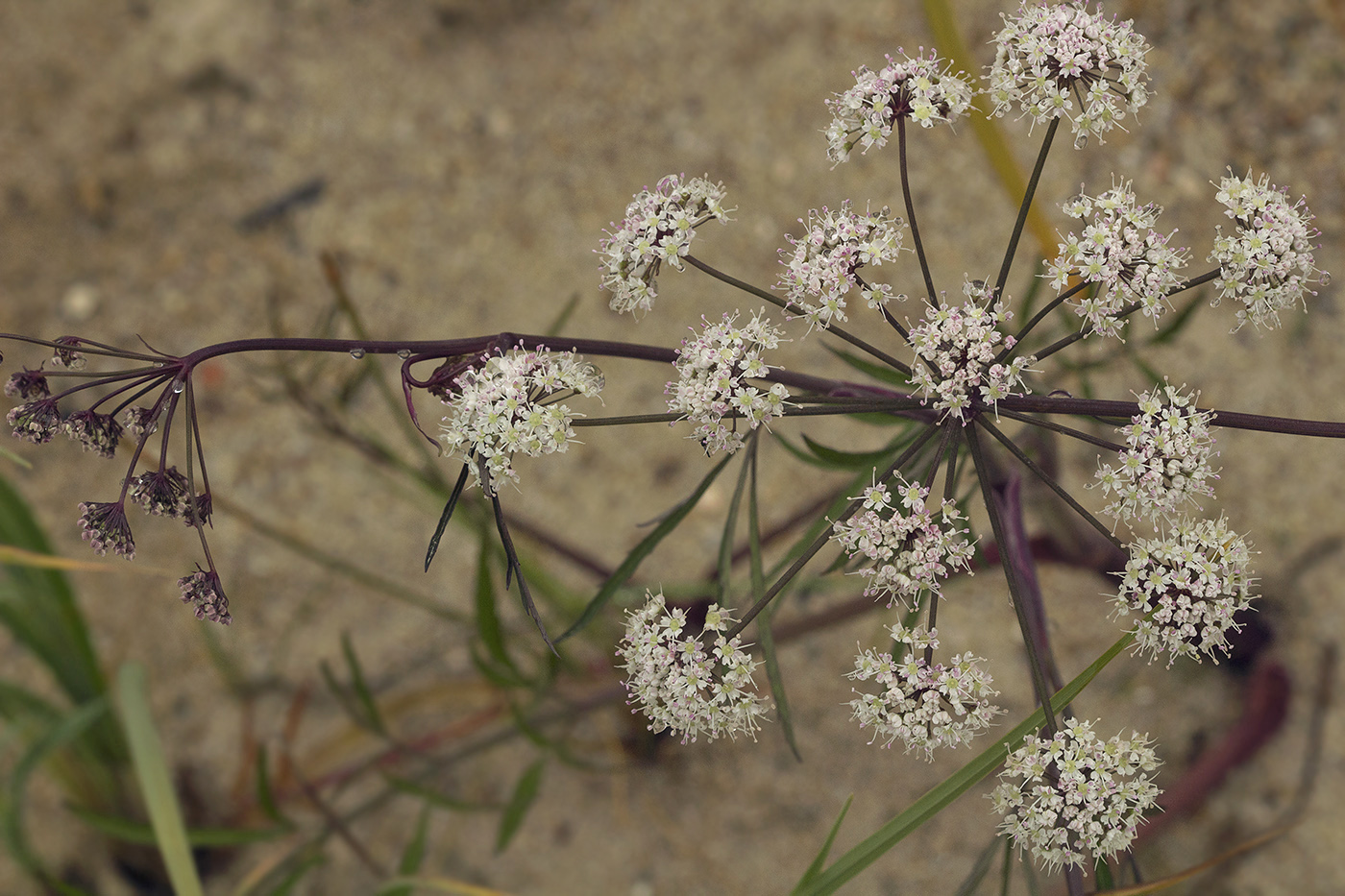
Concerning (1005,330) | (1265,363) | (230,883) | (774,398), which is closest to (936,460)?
(774,398)

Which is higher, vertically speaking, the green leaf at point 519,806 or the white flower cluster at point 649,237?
the white flower cluster at point 649,237

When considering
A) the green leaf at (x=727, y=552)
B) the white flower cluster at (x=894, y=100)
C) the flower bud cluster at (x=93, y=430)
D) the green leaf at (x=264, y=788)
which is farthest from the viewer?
the green leaf at (x=264, y=788)

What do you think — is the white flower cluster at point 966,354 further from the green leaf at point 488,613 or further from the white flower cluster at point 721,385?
the green leaf at point 488,613

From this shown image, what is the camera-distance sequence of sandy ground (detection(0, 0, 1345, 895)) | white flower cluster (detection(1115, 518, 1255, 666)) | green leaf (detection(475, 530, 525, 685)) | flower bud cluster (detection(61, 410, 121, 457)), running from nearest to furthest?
flower bud cluster (detection(61, 410, 121, 457))
white flower cluster (detection(1115, 518, 1255, 666))
green leaf (detection(475, 530, 525, 685))
sandy ground (detection(0, 0, 1345, 895))

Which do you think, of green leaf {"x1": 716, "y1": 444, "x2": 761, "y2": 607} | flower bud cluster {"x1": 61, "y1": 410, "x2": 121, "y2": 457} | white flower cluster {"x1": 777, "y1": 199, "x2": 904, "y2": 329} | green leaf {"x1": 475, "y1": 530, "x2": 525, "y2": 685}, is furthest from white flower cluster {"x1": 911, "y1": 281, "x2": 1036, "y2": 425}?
flower bud cluster {"x1": 61, "y1": 410, "x2": 121, "y2": 457}

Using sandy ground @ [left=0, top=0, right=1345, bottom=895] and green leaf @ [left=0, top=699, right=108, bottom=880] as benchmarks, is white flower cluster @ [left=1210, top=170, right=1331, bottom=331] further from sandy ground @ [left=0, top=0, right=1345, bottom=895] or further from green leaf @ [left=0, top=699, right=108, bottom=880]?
green leaf @ [left=0, top=699, right=108, bottom=880]

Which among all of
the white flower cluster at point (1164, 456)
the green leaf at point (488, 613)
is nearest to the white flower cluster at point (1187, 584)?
the white flower cluster at point (1164, 456)

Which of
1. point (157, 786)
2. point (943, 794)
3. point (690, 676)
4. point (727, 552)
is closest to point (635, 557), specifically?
point (727, 552)

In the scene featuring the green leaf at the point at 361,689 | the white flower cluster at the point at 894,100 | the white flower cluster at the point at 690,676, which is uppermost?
the white flower cluster at the point at 894,100
